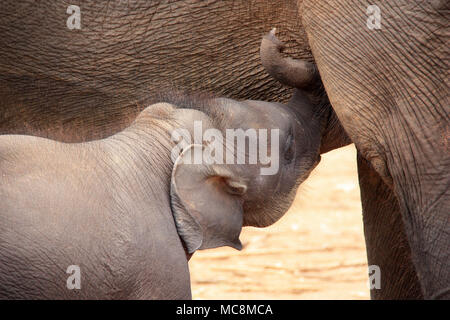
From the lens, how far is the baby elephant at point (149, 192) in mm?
2160

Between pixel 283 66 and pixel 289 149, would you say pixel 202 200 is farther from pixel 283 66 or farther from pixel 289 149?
pixel 283 66

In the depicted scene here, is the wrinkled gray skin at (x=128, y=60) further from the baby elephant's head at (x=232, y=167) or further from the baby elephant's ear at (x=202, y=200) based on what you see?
the baby elephant's ear at (x=202, y=200)

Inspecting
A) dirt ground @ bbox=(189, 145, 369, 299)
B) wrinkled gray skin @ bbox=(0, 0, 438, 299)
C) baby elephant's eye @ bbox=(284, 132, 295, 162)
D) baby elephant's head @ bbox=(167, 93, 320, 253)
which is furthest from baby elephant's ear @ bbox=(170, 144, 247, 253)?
dirt ground @ bbox=(189, 145, 369, 299)

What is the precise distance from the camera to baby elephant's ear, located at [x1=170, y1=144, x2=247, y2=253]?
242 centimetres

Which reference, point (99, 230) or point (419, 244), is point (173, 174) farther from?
point (419, 244)

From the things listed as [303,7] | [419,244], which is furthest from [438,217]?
[303,7]

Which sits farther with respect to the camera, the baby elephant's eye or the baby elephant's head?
the baby elephant's eye

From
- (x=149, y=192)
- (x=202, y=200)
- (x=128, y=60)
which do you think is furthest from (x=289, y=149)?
(x=128, y=60)

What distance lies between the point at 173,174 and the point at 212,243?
0.62 ft

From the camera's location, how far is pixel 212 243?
2467mm

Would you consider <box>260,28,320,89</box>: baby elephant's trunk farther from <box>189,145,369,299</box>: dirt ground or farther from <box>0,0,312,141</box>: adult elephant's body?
<box>189,145,369,299</box>: dirt ground

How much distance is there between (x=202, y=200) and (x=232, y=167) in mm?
112

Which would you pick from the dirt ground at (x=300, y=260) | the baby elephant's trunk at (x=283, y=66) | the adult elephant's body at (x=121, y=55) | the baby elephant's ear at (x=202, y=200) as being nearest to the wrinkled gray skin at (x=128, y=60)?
the adult elephant's body at (x=121, y=55)
